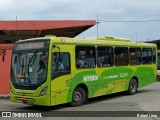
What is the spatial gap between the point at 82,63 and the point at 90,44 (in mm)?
965

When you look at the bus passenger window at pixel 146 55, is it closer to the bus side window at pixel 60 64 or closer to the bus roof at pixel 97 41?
the bus roof at pixel 97 41

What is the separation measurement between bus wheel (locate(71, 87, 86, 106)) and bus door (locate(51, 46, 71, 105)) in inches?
24.4

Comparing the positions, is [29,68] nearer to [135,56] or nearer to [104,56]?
[104,56]

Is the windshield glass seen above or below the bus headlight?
above

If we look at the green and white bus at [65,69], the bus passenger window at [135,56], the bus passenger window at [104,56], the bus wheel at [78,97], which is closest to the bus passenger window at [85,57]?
the green and white bus at [65,69]

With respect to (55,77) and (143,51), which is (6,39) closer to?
(143,51)

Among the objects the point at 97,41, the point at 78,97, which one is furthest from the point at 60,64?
the point at 97,41

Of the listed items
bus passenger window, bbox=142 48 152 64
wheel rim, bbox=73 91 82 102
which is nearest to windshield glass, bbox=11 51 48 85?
wheel rim, bbox=73 91 82 102

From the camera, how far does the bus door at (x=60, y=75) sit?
1290 centimetres

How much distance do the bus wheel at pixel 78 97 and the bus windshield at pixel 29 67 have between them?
1724 millimetres

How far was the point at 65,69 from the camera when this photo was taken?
1346 centimetres

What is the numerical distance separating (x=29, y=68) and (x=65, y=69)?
4.21 feet

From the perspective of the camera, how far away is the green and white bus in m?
12.9

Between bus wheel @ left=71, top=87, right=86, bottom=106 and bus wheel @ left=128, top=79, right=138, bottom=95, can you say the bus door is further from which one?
bus wheel @ left=128, top=79, right=138, bottom=95
